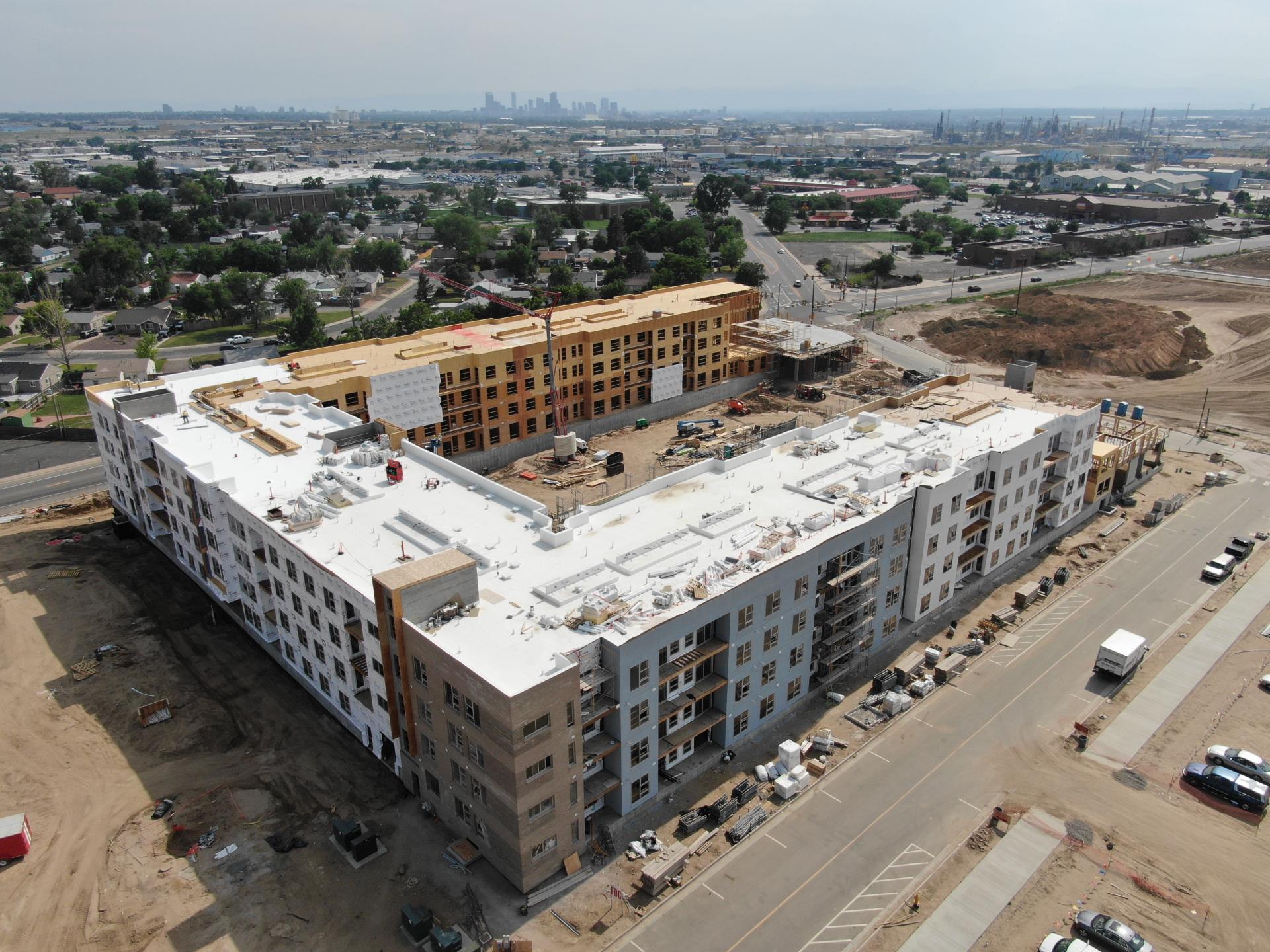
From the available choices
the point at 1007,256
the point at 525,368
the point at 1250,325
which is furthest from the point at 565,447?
the point at 1007,256

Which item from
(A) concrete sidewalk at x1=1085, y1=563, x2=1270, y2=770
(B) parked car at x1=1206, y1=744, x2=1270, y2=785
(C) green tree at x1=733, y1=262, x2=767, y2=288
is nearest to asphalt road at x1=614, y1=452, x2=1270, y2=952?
(A) concrete sidewalk at x1=1085, y1=563, x2=1270, y2=770

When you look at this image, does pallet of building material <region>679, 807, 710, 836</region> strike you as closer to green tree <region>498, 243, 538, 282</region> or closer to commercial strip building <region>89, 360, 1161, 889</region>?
commercial strip building <region>89, 360, 1161, 889</region>

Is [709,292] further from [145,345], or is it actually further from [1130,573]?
[145,345]

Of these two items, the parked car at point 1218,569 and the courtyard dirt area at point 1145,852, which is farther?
the parked car at point 1218,569

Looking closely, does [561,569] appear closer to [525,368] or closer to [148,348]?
[525,368]

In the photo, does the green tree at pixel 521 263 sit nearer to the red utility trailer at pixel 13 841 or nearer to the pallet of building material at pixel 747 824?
the red utility trailer at pixel 13 841

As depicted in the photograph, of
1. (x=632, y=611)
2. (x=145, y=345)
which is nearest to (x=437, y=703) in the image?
(x=632, y=611)

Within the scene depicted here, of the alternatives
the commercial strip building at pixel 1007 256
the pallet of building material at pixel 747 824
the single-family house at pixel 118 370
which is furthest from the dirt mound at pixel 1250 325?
the single-family house at pixel 118 370
